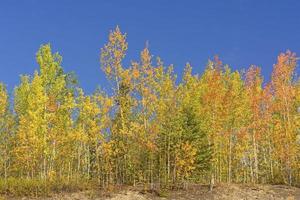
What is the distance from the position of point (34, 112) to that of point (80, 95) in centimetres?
742

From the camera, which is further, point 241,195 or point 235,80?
point 235,80

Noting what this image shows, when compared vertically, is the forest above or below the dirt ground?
above

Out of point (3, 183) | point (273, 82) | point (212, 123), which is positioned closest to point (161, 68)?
point (212, 123)

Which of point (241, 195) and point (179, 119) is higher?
point (179, 119)

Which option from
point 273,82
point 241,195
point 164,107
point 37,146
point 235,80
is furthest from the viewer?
point 235,80

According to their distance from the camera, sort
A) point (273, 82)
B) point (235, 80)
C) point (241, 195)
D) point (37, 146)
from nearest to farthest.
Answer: point (241, 195) → point (37, 146) → point (273, 82) → point (235, 80)

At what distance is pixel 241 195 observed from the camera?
28.2m

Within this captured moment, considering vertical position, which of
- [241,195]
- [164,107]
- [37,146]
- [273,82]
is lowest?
[241,195]

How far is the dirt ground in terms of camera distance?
2753 cm

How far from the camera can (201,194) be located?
28.4 metres

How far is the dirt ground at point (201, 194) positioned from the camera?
2753cm

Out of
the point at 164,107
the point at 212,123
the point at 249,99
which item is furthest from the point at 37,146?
the point at 249,99

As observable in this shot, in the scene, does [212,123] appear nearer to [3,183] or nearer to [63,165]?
[3,183]

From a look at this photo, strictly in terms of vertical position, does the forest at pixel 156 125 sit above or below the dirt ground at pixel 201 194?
above
